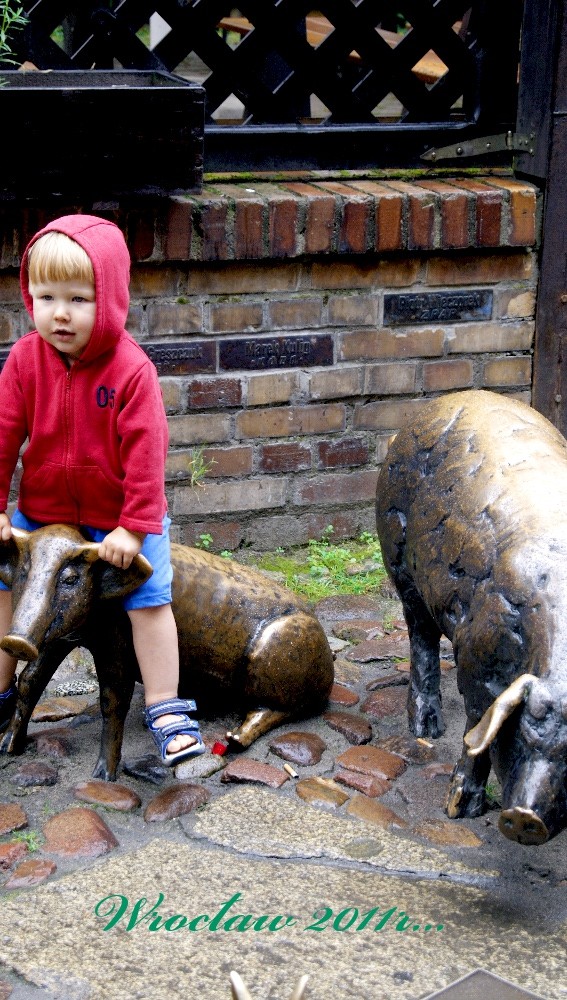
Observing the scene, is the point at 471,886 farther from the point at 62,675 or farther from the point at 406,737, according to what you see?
the point at 62,675

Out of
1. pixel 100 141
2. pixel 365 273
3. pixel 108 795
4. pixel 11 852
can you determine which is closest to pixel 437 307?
pixel 365 273

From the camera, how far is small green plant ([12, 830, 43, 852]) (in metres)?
3.00

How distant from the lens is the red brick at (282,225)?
14.8ft

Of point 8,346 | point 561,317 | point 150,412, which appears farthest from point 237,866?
point 561,317

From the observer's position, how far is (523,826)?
2422 mm

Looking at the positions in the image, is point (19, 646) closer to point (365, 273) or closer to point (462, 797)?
point (462, 797)

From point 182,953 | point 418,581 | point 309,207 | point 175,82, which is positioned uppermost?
point 175,82

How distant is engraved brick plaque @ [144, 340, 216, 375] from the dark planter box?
0.60m

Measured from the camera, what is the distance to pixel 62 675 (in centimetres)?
401

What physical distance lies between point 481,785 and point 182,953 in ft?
2.40

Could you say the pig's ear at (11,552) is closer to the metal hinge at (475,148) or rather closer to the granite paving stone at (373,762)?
the granite paving stone at (373,762)

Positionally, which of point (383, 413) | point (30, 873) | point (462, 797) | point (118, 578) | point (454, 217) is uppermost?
point (454, 217)

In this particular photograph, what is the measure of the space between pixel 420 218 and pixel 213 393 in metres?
1.04

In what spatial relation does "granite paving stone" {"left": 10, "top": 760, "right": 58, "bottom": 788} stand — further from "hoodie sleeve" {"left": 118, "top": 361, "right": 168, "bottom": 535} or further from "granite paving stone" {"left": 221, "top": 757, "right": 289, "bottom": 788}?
"hoodie sleeve" {"left": 118, "top": 361, "right": 168, "bottom": 535}
